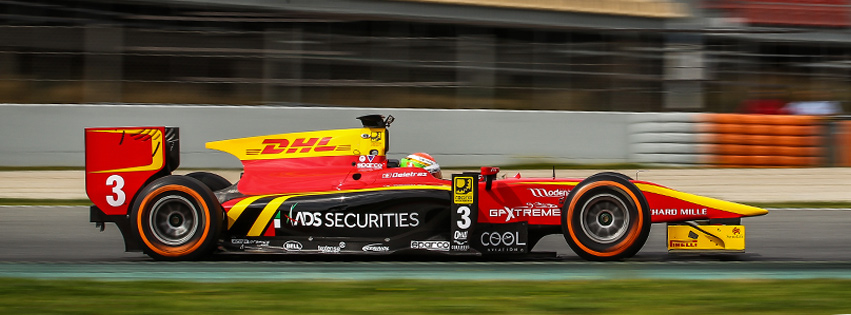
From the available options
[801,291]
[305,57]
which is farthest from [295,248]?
[305,57]

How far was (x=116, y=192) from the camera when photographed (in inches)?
286

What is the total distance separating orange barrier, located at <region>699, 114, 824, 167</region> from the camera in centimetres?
1455

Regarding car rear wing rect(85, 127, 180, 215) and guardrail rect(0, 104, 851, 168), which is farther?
guardrail rect(0, 104, 851, 168)

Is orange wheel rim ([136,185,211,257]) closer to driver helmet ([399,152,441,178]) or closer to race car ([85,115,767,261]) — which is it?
race car ([85,115,767,261])

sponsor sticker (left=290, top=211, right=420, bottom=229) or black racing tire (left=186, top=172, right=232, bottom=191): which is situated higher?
black racing tire (left=186, top=172, right=232, bottom=191)

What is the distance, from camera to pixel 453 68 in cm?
1563

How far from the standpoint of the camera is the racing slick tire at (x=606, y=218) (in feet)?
22.2

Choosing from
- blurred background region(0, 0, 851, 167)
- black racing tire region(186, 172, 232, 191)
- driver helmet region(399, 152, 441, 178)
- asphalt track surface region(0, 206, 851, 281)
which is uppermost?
blurred background region(0, 0, 851, 167)

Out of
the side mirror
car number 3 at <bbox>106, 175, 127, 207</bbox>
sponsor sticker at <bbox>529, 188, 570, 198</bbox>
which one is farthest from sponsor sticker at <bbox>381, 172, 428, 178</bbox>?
car number 3 at <bbox>106, 175, 127, 207</bbox>

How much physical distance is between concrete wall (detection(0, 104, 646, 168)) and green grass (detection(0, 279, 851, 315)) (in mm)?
8678

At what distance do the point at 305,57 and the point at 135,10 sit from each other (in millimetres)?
2644

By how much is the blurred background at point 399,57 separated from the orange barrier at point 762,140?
27.1 inches

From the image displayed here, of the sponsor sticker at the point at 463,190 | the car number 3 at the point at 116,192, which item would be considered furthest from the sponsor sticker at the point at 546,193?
the car number 3 at the point at 116,192

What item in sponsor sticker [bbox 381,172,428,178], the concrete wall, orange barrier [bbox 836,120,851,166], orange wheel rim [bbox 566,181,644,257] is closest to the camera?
orange wheel rim [bbox 566,181,644,257]
